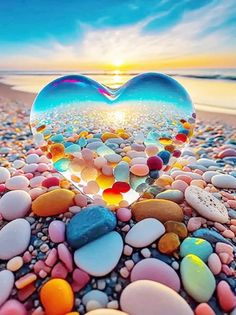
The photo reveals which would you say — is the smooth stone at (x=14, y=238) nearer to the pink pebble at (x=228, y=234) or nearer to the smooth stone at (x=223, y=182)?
the pink pebble at (x=228, y=234)

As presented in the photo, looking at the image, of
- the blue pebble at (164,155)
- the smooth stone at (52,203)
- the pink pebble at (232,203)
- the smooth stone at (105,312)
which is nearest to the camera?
the smooth stone at (105,312)

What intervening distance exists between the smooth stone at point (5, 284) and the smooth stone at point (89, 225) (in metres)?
0.23

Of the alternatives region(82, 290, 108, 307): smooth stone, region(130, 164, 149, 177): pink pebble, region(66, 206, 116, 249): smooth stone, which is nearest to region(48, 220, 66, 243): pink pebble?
region(66, 206, 116, 249): smooth stone

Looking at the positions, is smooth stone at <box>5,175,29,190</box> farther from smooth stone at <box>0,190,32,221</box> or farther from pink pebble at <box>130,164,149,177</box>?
pink pebble at <box>130,164,149,177</box>

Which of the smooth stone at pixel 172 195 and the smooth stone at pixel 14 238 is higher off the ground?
the smooth stone at pixel 172 195

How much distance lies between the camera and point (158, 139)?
1.51 metres

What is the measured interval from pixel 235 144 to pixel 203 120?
1386mm

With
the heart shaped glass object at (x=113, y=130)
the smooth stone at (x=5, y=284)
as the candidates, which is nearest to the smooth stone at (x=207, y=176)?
the heart shaped glass object at (x=113, y=130)

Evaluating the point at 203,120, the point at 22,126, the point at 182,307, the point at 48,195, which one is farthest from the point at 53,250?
the point at 203,120

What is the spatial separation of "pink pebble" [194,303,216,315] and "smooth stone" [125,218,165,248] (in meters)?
0.28

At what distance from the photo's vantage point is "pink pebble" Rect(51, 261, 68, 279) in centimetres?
114

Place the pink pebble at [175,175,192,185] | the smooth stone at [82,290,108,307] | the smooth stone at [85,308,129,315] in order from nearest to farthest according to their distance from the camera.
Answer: the smooth stone at [85,308,129,315] < the smooth stone at [82,290,108,307] < the pink pebble at [175,175,192,185]

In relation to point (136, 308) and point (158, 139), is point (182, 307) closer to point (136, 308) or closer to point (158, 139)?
point (136, 308)

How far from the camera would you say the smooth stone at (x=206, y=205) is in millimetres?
1391
